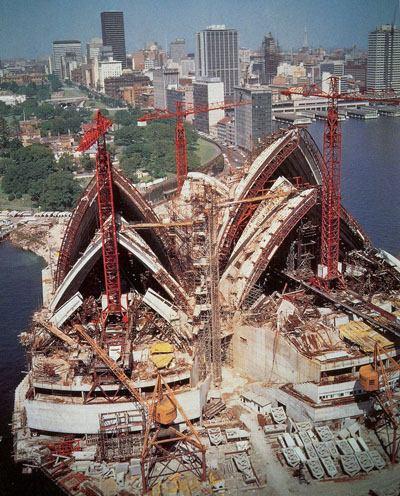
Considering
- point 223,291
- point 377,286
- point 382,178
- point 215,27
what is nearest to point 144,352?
point 223,291

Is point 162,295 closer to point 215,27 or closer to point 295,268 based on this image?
point 295,268

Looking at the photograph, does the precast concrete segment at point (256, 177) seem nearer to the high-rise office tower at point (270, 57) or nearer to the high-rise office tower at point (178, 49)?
the high-rise office tower at point (270, 57)

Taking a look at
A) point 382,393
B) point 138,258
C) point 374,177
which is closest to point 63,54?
point 374,177

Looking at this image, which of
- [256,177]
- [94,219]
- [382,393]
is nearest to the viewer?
[382,393]

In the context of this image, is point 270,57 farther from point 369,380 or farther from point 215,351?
point 369,380

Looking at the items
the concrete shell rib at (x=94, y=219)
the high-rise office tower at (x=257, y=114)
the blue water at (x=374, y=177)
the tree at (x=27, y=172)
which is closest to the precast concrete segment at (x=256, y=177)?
the concrete shell rib at (x=94, y=219)

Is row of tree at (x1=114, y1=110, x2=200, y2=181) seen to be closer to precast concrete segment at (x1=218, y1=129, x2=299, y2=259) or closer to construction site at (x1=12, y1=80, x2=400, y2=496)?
precast concrete segment at (x1=218, y1=129, x2=299, y2=259)
